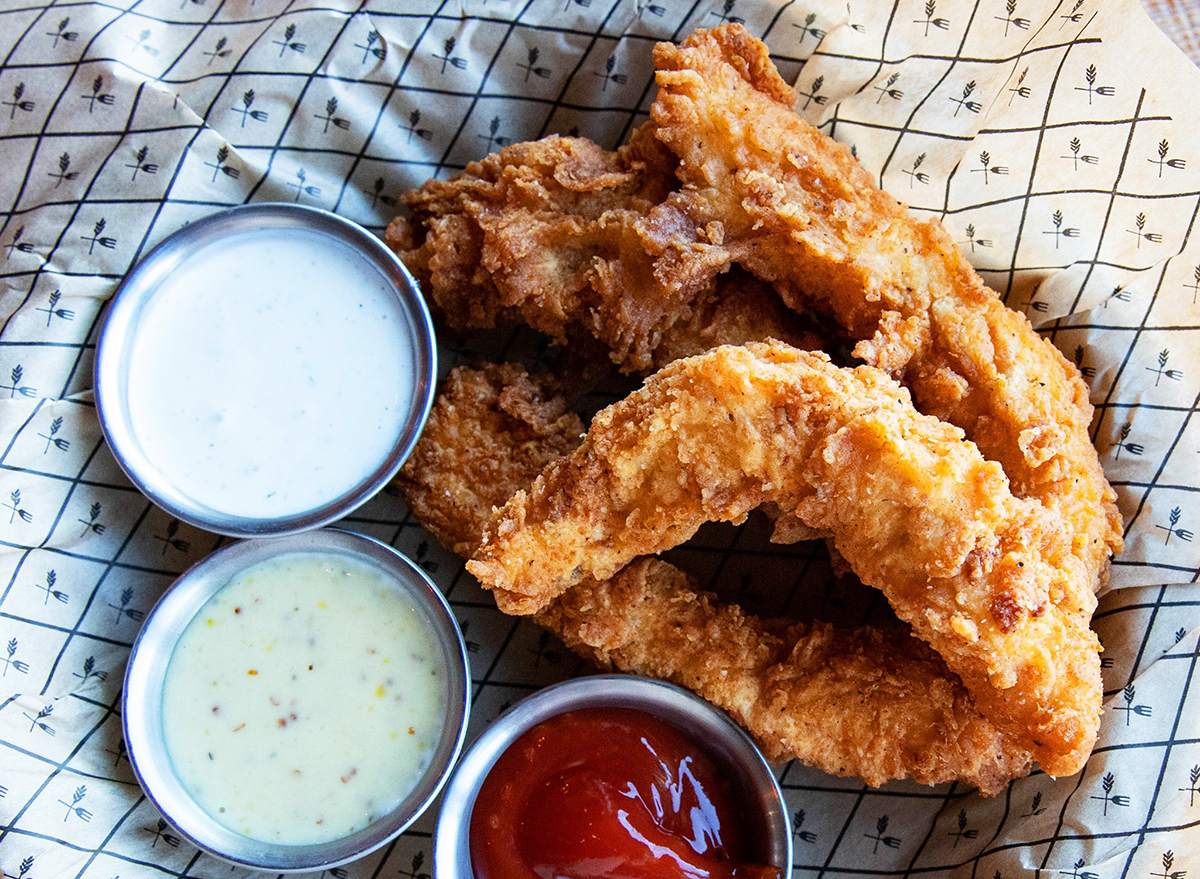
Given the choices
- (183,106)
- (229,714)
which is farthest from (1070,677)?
(183,106)

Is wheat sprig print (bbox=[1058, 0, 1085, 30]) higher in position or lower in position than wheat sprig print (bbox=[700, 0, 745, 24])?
higher

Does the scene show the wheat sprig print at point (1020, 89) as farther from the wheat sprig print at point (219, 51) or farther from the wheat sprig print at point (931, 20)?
the wheat sprig print at point (219, 51)

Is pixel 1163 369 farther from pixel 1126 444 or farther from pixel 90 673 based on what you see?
pixel 90 673

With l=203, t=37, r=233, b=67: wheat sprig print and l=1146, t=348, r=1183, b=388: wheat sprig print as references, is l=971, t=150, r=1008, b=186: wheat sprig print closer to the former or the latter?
l=1146, t=348, r=1183, b=388: wheat sprig print

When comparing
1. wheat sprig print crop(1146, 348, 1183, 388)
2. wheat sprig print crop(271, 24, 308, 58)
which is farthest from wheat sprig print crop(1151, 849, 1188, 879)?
wheat sprig print crop(271, 24, 308, 58)

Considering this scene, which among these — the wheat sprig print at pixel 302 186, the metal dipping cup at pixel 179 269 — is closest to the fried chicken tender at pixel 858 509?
the metal dipping cup at pixel 179 269

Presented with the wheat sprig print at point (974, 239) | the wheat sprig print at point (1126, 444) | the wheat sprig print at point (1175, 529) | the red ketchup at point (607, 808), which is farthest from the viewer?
the wheat sprig print at point (974, 239)

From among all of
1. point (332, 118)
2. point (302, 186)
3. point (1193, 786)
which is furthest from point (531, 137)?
point (1193, 786)
